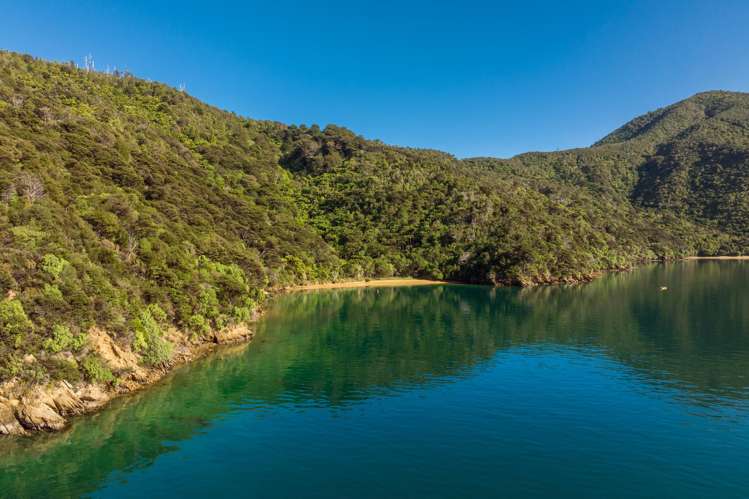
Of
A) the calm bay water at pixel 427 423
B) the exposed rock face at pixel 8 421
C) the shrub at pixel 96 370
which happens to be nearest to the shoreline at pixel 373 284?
the calm bay water at pixel 427 423

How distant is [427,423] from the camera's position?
41.5 m

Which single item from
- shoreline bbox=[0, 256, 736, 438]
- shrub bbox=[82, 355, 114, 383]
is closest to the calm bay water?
shoreline bbox=[0, 256, 736, 438]

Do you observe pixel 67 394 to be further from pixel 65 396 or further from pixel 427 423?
pixel 427 423

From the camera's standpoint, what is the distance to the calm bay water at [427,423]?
31.6 m

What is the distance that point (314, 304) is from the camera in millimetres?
115250

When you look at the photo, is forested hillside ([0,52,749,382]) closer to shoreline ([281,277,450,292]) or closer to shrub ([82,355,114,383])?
shrub ([82,355,114,383])

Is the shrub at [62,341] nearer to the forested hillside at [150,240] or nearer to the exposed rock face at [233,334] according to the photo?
the forested hillside at [150,240]

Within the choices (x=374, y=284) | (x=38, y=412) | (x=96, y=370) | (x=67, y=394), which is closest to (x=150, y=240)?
(x=96, y=370)

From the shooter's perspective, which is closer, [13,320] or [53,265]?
[13,320]

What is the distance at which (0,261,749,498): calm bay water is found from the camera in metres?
31.6

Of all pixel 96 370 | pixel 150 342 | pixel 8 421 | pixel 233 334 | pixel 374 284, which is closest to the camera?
pixel 8 421

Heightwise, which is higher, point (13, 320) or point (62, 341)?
point (13, 320)

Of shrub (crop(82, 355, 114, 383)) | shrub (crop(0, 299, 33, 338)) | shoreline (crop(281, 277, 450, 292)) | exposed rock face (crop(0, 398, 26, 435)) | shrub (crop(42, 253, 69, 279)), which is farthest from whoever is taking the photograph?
shoreline (crop(281, 277, 450, 292))

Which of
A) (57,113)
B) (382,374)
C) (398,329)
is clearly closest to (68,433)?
(382,374)
